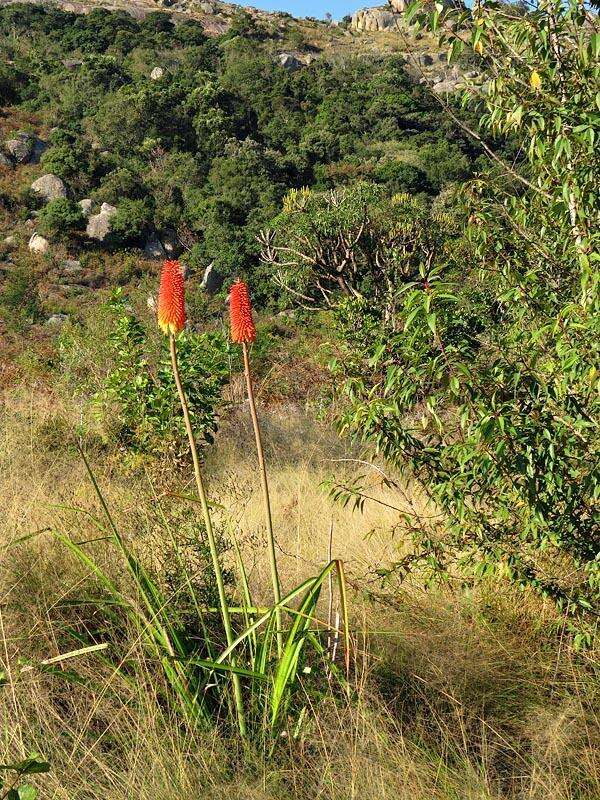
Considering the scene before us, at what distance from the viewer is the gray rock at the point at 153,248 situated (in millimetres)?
26288

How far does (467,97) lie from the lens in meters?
2.84

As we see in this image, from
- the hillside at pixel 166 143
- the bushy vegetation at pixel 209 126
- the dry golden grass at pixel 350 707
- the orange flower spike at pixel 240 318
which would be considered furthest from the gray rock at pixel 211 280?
the orange flower spike at pixel 240 318

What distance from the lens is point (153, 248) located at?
26500 mm

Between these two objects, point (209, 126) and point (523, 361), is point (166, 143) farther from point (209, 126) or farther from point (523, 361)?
point (523, 361)

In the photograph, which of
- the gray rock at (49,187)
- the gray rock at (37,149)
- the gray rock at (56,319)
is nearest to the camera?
the gray rock at (56,319)

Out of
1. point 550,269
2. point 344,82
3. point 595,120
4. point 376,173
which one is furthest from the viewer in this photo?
point 344,82

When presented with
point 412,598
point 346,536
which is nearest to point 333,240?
point 346,536

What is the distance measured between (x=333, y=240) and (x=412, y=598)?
11.0 metres

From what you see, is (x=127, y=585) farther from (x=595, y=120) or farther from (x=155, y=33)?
(x=155, y=33)

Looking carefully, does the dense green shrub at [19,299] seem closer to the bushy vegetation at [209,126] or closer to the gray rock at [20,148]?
the bushy vegetation at [209,126]

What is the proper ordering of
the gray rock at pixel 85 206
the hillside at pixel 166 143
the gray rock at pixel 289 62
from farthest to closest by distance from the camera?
the gray rock at pixel 289 62 → the gray rock at pixel 85 206 → the hillside at pixel 166 143

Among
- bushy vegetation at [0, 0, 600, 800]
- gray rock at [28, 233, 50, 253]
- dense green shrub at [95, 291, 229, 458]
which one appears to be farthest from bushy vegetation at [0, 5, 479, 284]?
bushy vegetation at [0, 0, 600, 800]

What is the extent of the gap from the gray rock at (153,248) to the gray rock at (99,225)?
4.62 ft

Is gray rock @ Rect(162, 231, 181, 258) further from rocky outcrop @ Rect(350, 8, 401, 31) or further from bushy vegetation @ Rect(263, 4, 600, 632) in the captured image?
rocky outcrop @ Rect(350, 8, 401, 31)
